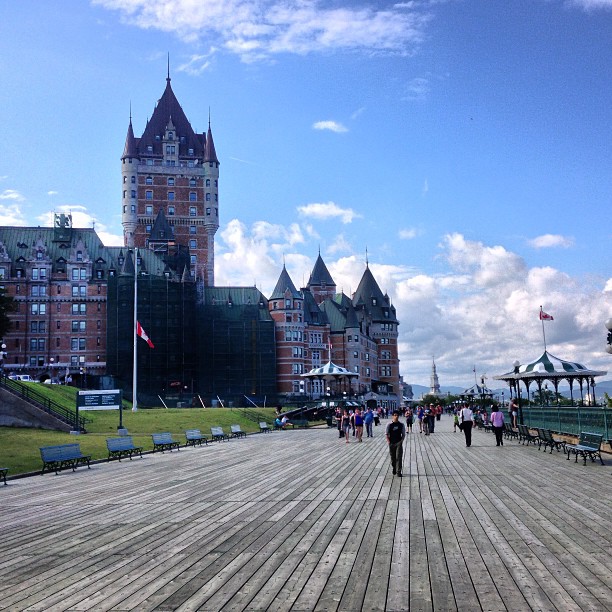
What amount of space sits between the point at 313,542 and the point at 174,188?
107 m

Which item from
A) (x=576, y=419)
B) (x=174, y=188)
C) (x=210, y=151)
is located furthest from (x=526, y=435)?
(x=210, y=151)

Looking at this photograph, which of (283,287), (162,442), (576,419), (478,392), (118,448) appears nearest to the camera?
(576,419)

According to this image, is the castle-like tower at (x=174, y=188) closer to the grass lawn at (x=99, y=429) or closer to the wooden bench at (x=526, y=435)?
the grass lawn at (x=99, y=429)

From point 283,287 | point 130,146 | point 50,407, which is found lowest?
point 50,407

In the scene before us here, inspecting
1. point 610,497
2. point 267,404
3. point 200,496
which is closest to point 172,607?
point 200,496

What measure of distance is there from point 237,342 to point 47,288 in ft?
82.3

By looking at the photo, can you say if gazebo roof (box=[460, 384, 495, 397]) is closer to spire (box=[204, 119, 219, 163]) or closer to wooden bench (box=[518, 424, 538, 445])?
wooden bench (box=[518, 424, 538, 445])

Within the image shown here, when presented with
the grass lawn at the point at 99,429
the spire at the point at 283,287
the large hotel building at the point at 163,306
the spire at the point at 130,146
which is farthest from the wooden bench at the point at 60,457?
the spire at the point at 130,146

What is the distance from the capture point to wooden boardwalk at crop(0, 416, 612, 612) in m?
6.38

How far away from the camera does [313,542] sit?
8742mm

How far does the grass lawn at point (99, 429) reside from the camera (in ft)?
78.6

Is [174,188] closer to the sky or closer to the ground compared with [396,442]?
closer to the sky

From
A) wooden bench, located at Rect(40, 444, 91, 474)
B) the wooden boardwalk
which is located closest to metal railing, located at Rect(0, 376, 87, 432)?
wooden bench, located at Rect(40, 444, 91, 474)

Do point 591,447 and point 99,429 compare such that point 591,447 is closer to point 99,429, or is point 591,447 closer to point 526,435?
point 526,435
